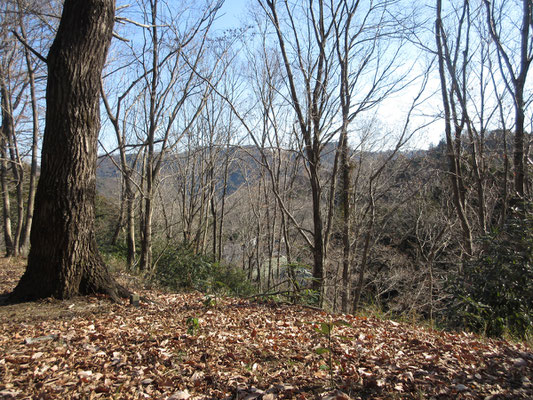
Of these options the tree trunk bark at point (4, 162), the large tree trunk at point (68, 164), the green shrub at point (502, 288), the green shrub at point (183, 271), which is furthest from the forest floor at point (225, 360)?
the tree trunk bark at point (4, 162)

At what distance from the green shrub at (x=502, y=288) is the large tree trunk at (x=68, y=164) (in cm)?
465

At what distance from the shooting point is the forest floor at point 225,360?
230 cm

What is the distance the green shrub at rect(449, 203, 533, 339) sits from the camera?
14.3 ft

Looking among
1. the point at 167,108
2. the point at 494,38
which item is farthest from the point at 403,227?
the point at 167,108

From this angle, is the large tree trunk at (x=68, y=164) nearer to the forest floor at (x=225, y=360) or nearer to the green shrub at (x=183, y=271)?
the forest floor at (x=225, y=360)

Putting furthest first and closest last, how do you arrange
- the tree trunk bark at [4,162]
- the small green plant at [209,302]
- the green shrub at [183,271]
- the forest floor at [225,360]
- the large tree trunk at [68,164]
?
1. the tree trunk bark at [4,162]
2. the green shrub at [183,271]
3. the small green plant at [209,302]
4. the large tree trunk at [68,164]
5. the forest floor at [225,360]

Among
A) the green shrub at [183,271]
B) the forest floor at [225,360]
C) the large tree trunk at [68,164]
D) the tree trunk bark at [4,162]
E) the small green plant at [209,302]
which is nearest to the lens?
the forest floor at [225,360]

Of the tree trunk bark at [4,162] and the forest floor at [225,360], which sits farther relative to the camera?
the tree trunk bark at [4,162]

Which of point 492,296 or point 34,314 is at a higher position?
point 34,314

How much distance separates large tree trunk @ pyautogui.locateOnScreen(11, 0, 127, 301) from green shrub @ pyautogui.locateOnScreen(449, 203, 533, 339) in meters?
4.65

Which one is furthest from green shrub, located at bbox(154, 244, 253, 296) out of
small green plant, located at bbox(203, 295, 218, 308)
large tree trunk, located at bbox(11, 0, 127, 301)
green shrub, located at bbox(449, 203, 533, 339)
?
green shrub, located at bbox(449, 203, 533, 339)

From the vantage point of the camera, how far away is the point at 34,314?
339 centimetres

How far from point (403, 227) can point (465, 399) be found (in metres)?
16.3

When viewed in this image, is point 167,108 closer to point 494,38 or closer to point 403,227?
point 494,38
